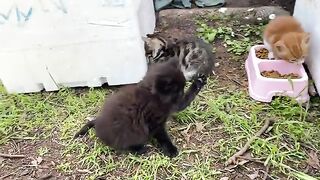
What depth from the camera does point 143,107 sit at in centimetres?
202

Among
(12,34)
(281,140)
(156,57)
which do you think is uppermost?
(12,34)

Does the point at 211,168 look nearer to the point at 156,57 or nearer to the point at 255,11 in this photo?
the point at 156,57

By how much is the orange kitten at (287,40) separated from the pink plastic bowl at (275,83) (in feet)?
0.23

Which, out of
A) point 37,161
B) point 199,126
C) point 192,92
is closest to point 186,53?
point 192,92

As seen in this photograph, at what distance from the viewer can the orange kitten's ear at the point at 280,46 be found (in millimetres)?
2475

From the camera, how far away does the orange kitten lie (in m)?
2.45

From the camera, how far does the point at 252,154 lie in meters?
2.17

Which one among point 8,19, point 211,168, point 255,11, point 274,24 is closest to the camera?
point 211,168

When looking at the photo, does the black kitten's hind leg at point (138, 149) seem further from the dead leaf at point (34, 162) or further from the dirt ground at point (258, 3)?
the dirt ground at point (258, 3)

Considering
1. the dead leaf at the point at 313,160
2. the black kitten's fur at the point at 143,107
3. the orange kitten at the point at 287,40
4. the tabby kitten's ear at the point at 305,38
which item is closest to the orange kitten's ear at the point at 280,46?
the orange kitten at the point at 287,40

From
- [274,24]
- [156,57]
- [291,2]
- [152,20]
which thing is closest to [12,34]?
[156,57]

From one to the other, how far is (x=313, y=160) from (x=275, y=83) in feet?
1.60

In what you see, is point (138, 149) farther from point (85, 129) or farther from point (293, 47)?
point (293, 47)

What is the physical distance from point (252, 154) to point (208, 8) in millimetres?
1721
